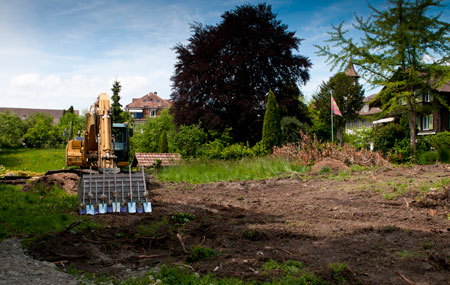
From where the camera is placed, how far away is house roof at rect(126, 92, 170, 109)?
70.4m

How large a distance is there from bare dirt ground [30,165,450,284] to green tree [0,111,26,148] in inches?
1543

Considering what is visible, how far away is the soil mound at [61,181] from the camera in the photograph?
33.4ft

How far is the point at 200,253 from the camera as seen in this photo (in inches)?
171

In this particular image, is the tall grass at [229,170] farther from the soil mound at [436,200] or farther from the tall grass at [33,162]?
the tall grass at [33,162]

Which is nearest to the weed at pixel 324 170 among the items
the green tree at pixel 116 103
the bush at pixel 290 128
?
the bush at pixel 290 128

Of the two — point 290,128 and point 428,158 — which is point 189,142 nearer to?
point 290,128

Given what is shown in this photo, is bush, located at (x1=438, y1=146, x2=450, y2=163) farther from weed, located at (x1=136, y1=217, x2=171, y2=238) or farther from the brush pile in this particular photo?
weed, located at (x1=136, y1=217, x2=171, y2=238)

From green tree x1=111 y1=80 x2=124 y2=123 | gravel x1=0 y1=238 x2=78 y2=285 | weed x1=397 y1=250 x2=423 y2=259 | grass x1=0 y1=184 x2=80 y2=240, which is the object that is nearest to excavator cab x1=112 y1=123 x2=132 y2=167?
grass x1=0 y1=184 x2=80 y2=240

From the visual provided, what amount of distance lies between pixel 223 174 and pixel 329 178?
3.95 metres

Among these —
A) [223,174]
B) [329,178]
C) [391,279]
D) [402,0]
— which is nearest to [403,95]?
[402,0]

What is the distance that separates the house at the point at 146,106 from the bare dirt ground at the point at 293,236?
62.1 metres

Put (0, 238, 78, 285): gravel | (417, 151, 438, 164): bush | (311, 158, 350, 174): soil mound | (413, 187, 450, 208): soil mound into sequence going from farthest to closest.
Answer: (417, 151, 438, 164): bush < (311, 158, 350, 174): soil mound < (413, 187, 450, 208): soil mound < (0, 238, 78, 285): gravel

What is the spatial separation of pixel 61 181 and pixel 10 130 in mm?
40880

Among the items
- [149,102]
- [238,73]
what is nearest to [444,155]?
[238,73]
